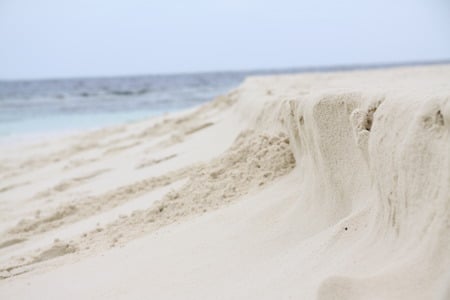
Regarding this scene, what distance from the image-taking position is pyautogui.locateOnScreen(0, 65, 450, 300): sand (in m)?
1.44

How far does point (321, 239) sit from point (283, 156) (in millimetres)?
927

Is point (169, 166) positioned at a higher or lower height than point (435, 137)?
lower

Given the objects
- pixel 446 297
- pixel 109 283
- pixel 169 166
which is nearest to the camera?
pixel 446 297

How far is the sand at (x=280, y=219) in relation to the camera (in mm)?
1438

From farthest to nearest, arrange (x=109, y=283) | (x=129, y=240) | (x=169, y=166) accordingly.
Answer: (x=169, y=166), (x=129, y=240), (x=109, y=283)

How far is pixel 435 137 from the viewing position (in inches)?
55.8

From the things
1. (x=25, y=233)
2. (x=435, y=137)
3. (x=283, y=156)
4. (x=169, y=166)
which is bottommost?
(x=25, y=233)

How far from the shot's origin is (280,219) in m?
2.27

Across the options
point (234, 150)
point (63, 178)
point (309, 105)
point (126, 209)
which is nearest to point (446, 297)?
point (309, 105)

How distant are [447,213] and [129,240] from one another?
68.5 inches

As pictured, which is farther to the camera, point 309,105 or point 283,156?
point 283,156

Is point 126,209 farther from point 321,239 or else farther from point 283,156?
point 321,239

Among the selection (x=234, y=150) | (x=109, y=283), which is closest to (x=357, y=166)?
(x=109, y=283)

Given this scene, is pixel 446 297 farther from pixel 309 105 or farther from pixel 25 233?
pixel 25 233
